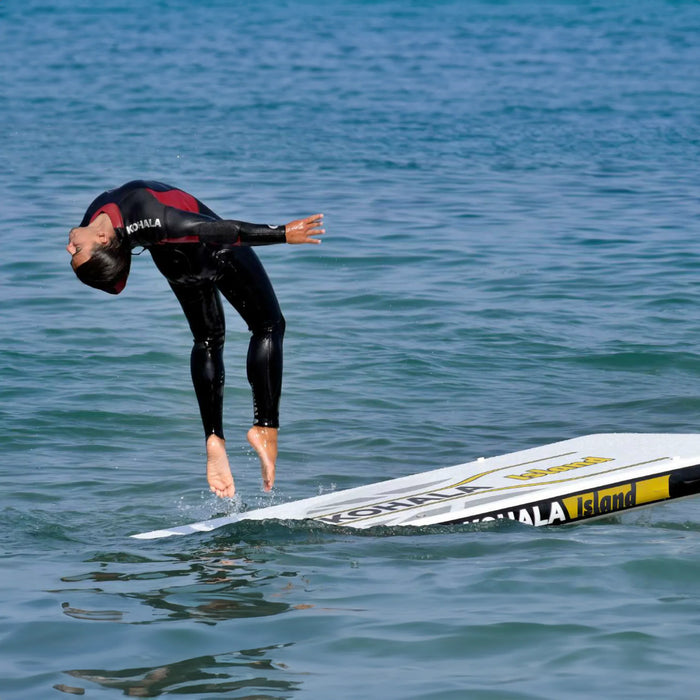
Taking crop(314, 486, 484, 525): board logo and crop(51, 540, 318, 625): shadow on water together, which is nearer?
crop(51, 540, 318, 625): shadow on water

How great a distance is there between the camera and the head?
5902mm

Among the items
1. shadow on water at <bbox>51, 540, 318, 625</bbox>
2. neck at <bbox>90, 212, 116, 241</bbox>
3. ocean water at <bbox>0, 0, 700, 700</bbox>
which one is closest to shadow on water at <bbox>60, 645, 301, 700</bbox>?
ocean water at <bbox>0, 0, 700, 700</bbox>

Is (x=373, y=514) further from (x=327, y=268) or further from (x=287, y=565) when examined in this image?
(x=327, y=268)

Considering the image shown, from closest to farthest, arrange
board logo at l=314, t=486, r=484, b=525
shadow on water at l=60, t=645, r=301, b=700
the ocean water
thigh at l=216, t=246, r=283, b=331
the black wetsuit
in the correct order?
shadow on water at l=60, t=645, r=301, b=700, the ocean water, the black wetsuit, thigh at l=216, t=246, r=283, b=331, board logo at l=314, t=486, r=484, b=525

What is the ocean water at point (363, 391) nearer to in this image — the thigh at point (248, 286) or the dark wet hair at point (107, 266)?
the thigh at point (248, 286)

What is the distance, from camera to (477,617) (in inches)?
203

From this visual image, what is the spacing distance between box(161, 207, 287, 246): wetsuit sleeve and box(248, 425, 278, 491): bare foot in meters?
1.13

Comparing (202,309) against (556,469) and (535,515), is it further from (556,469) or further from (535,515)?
(556,469)

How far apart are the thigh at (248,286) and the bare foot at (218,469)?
0.63m

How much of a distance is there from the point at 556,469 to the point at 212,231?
2.52 metres

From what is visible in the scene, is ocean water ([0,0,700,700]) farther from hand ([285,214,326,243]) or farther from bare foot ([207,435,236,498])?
hand ([285,214,326,243])

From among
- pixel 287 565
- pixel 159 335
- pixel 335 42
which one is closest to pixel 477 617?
pixel 287 565

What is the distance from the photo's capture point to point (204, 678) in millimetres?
4668

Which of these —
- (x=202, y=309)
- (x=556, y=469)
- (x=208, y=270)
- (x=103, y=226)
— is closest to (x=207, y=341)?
(x=202, y=309)
